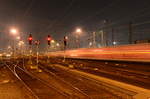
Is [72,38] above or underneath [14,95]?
above

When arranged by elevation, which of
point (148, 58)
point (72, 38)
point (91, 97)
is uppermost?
point (72, 38)

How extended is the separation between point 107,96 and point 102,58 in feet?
90.4

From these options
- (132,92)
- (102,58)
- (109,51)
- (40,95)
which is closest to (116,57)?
(109,51)

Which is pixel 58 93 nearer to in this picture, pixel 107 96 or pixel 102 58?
pixel 107 96

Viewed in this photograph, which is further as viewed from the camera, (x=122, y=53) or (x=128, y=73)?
(x=122, y=53)

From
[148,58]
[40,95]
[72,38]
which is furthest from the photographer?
[72,38]

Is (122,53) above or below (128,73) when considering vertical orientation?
above

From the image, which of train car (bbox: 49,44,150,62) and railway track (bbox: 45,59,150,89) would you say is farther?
train car (bbox: 49,44,150,62)

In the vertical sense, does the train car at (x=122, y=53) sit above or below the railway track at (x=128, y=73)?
above

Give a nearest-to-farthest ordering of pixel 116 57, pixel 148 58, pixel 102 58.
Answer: pixel 148 58, pixel 116 57, pixel 102 58

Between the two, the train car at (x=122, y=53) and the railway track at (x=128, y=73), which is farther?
the train car at (x=122, y=53)

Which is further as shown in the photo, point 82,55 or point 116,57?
point 82,55

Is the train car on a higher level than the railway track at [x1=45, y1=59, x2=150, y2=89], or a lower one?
higher

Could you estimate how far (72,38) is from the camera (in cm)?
8581
